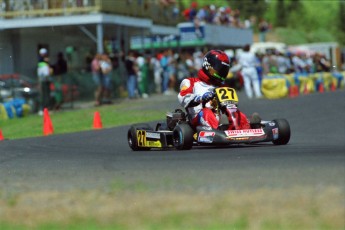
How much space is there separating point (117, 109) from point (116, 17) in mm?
8733

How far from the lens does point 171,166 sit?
9.31 meters

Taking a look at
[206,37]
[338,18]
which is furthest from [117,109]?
[338,18]

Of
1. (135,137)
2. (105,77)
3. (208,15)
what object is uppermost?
(135,137)

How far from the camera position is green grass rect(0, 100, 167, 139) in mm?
19714

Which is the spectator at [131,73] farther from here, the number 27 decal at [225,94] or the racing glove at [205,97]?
the number 27 decal at [225,94]

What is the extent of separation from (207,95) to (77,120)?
10.7 m

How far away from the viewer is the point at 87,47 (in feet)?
120

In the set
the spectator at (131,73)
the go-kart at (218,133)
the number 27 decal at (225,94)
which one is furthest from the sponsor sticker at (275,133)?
the spectator at (131,73)

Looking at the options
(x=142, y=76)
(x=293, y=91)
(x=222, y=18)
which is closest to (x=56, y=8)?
(x=142, y=76)

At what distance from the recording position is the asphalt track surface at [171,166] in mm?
7934

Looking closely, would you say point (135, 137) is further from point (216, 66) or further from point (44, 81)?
point (44, 81)

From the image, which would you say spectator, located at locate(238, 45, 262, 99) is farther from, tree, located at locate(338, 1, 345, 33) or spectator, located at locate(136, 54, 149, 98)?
tree, located at locate(338, 1, 345, 33)

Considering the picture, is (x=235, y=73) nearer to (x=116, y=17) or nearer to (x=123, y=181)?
(x=116, y=17)

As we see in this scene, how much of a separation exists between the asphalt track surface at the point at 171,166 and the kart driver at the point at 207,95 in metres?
→ 0.34
